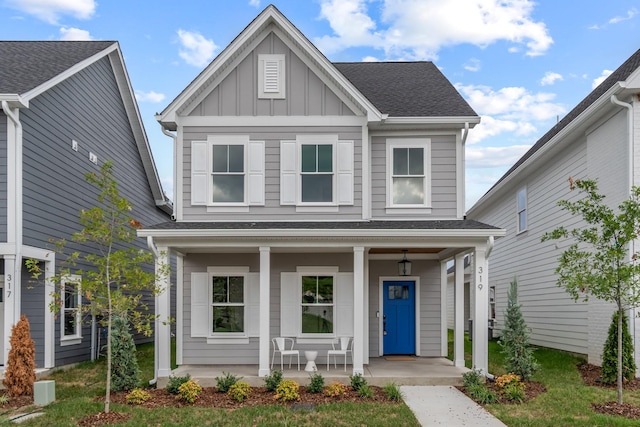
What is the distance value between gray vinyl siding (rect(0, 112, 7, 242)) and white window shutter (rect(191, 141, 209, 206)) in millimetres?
3741

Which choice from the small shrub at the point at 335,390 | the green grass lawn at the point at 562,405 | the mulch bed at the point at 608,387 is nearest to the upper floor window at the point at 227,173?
the small shrub at the point at 335,390

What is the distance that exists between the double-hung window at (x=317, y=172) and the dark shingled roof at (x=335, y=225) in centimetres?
74

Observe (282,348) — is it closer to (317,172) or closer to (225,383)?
(225,383)

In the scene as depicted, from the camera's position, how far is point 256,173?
43.1 feet

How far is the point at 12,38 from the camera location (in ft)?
55.6

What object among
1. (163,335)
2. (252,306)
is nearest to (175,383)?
(163,335)

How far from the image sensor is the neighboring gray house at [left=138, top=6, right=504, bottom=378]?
13031 mm

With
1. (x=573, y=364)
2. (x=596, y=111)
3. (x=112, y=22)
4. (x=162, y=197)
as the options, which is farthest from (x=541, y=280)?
(x=112, y=22)

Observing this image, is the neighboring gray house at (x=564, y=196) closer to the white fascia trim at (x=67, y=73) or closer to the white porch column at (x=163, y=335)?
the white porch column at (x=163, y=335)

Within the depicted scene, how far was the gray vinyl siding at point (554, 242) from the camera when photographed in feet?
41.9

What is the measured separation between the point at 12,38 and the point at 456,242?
1388 cm

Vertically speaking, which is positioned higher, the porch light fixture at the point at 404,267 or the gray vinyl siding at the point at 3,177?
the gray vinyl siding at the point at 3,177

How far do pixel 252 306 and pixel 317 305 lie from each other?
149 centimetres

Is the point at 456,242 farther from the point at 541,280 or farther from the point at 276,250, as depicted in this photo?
the point at 541,280
